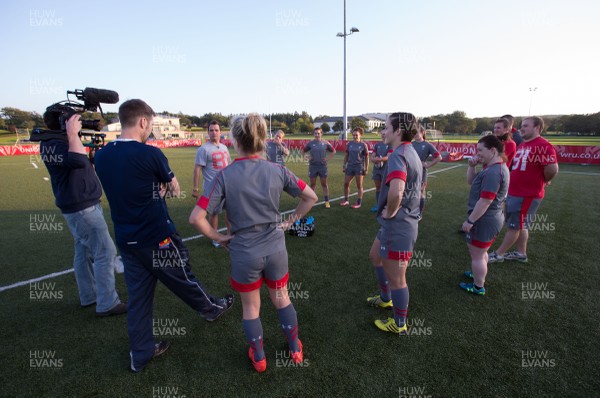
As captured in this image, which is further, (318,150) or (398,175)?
(318,150)

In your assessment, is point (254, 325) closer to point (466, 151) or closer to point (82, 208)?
point (82, 208)

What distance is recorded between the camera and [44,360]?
10.1 ft

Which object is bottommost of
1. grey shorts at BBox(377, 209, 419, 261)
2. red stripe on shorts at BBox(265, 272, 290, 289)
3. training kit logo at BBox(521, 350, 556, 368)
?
training kit logo at BBox(521, 350, 556, 368)

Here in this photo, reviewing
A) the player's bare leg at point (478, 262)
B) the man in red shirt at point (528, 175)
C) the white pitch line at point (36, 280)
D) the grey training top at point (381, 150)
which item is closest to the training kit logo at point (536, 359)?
the player's bare leg at point (478, 262)

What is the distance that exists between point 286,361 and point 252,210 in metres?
1.77

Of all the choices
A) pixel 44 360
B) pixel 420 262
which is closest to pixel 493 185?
pixel 420 262

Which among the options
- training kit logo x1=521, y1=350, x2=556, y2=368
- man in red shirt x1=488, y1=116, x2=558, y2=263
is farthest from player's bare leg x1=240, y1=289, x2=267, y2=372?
man in red shirt x1=488, y1=116, x2=558, y2=263

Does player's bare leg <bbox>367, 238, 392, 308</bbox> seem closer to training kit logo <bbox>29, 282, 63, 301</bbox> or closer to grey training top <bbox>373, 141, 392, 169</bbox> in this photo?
training kit logo <bbox>29, 282, 63, 301</bbox>

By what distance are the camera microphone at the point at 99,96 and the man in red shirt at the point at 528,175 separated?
239 inches

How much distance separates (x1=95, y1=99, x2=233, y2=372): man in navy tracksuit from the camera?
2.53 meters

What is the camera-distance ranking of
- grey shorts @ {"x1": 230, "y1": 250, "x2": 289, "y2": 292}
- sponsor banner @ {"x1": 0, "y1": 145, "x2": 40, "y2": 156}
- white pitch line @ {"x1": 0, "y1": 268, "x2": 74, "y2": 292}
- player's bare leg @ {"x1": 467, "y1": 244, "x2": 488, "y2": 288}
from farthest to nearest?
sponsor banner @ {"x1": 0, "y1": 145, "x2": 40, "y2": 156} < white pitch line @ {"x1": 0, "y1": 268, "x2": 74, "y2": 292} < player's bare leg @ {"x1": 467, "y1": 244, "x2": 488, "y2": 288} < grey shorts @ {"x1": 230, "y1": 250, "x2": 289, "y2": 292}

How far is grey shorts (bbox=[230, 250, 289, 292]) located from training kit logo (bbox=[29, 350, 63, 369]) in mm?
2258

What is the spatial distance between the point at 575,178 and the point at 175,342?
1809 cm

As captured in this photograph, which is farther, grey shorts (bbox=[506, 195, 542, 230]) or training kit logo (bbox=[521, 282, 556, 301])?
grey shorts (bbox=[506, 195, 542, 230])
